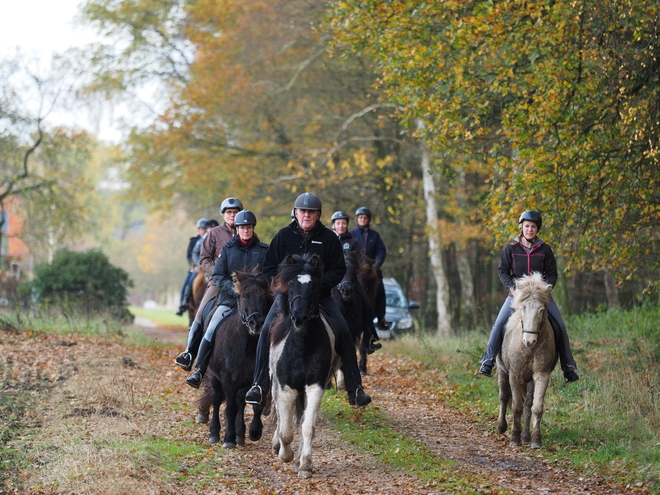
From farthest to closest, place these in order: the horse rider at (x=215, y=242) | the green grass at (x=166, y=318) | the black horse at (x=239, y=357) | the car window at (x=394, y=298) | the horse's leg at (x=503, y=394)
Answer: the green grass at (x=166, y=318) < the car window at (x=394, y=298) < the horse rider at (x=215, y=242) < the horse's leg at (x=503, y=394) < the black horse at (x=239, y=357)

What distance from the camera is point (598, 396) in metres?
11.7

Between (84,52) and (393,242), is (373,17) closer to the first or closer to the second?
(393,242)

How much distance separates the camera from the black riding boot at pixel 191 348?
34.8 feet

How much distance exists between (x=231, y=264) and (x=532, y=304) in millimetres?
3706

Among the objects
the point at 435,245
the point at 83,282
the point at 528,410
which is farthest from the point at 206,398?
the point at 83,282

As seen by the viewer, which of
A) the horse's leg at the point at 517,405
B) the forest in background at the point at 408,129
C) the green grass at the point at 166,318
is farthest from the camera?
the green grass at the point at 166,318

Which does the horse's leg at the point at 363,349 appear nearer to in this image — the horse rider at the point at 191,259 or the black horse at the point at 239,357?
the black horse at the point at 239,357

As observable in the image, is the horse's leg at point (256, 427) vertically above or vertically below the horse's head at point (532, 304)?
below

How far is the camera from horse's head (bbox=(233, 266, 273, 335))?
936 centimetres

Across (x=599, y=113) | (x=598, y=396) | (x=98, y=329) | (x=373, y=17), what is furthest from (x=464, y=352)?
(x=98, y=329)

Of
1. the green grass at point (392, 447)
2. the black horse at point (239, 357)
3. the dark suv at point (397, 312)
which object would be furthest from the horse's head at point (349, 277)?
the dark suv at point (397, 312)

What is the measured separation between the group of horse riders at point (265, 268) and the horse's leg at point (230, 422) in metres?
0.65

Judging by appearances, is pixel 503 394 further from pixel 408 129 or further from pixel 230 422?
pixel 408 129

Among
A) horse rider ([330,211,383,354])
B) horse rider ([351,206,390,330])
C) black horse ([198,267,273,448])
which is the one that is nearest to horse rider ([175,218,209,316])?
horse rider ([351,206,390,330])
